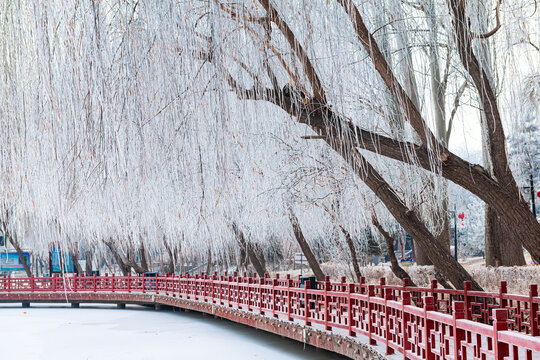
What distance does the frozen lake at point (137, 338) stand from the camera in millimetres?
12367

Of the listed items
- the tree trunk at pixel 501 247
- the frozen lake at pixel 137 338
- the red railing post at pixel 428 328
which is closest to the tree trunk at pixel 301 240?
the frozen lake at pixel 137 338

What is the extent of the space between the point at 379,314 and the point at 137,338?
897 centimetres

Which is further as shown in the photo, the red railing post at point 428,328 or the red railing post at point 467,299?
the red railing post at point 467,299

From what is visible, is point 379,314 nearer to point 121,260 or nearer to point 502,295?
point 502,295

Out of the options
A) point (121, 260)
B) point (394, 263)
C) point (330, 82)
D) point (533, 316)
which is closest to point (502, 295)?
point (533, 316)

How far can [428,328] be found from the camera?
5523mm

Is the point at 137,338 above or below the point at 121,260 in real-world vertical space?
below

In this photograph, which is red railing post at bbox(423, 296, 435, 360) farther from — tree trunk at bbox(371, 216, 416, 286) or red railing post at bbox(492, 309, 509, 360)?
tree trunk at bbox(371, 216, 416, 286)

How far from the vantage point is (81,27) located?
3834 mm

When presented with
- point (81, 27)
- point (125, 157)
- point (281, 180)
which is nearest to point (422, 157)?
point (125, 157)

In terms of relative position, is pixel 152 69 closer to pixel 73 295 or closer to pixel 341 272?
pixel 341 272

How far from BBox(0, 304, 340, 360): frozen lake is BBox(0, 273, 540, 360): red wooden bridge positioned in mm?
607

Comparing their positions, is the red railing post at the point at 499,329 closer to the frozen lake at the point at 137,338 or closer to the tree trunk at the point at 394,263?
the tree trunk at the point at 394,263

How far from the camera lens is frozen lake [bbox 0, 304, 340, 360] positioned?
12367mm
